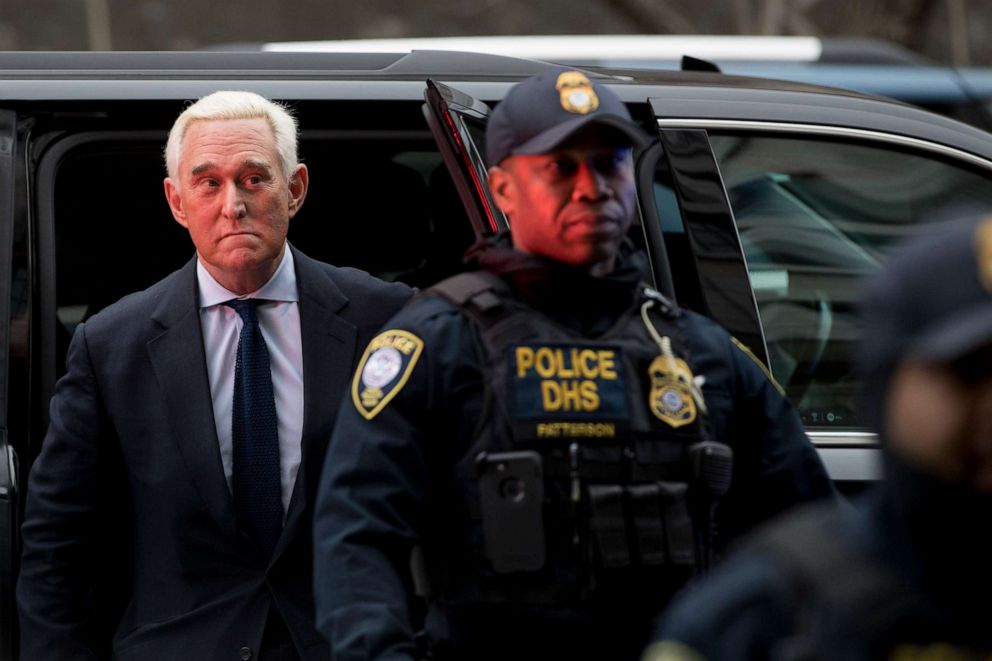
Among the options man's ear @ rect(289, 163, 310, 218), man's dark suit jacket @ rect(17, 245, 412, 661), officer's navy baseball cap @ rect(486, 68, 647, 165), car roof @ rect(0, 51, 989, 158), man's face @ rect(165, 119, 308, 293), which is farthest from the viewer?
car roof @ rect(0, 51, 989, 158)

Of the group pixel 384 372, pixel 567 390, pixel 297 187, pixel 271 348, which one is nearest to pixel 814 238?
pixel 297 187

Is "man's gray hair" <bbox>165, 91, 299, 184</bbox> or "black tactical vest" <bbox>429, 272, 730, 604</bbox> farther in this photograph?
"man's gray hair" <bbox>165, 91, 299, 184</bbox>

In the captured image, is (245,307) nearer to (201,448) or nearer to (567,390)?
(201,448)

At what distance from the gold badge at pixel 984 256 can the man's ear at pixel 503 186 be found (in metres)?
1.24

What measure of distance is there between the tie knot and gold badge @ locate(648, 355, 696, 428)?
0.99m

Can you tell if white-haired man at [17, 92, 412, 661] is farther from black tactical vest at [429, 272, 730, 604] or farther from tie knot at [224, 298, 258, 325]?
black tactical vest at [429, 272, 730, 604]

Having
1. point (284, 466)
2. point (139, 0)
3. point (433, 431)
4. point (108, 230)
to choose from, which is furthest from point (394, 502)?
point (139, 0)

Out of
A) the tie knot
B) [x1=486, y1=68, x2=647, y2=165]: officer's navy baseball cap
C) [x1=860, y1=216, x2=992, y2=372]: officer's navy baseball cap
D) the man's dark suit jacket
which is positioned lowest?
the man's dark suit jacket

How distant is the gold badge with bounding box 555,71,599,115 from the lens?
2.70m

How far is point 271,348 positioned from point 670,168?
92 centimetres

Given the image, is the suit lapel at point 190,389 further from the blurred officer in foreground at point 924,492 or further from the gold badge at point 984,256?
the gold badge at point 984,256

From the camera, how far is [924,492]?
1.55 m

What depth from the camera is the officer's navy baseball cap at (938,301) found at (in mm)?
1533

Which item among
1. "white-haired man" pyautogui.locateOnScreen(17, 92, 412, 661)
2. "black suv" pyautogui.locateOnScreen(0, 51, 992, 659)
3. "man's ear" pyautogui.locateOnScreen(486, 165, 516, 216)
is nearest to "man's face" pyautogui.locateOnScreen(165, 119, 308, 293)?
"white-haired man" pyautogui.locateOnScreen(17, 92, 412, 661)
